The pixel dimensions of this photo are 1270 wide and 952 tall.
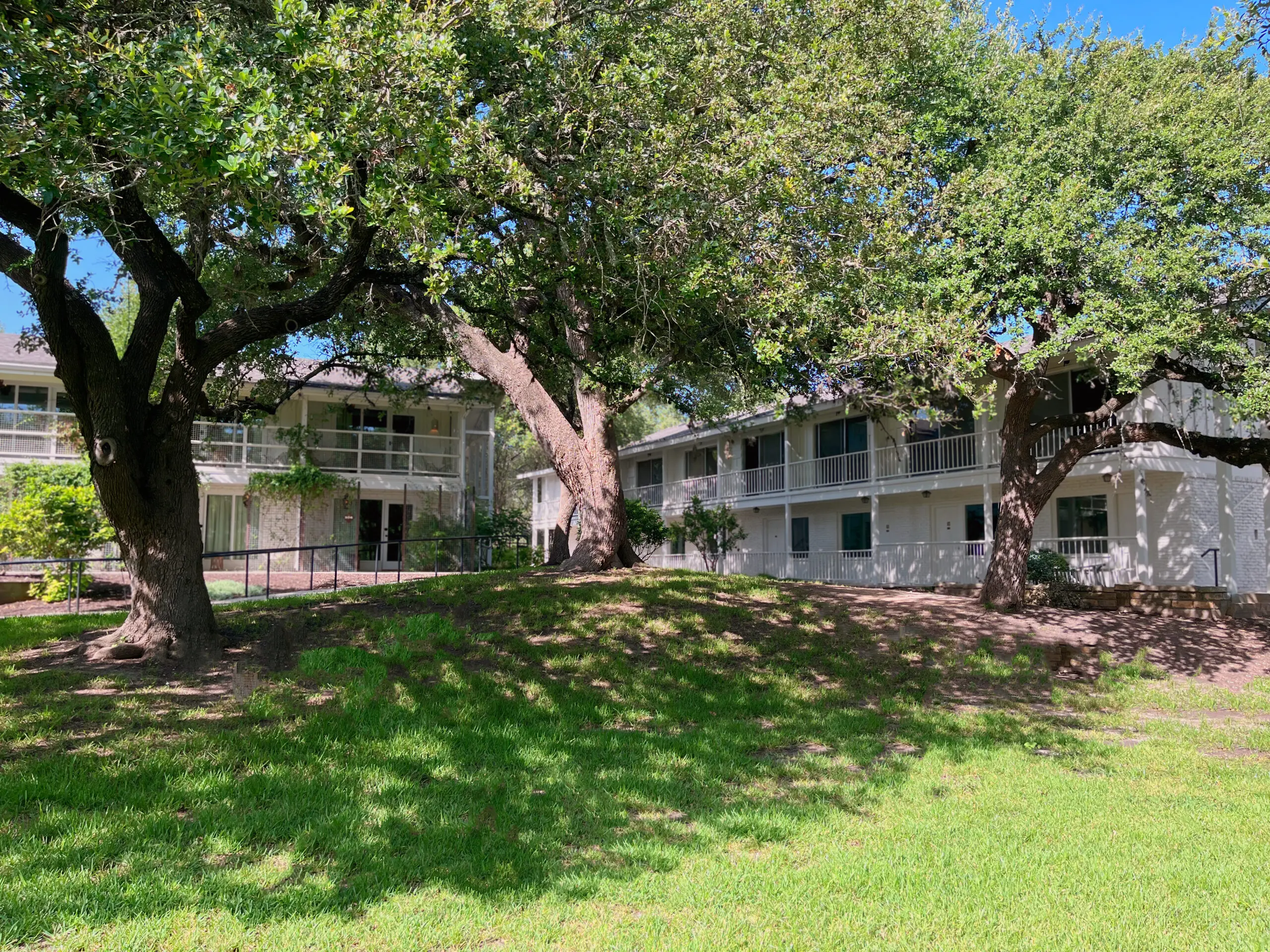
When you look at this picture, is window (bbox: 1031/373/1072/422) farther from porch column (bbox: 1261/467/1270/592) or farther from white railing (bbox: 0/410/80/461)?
white railing (bbox: 0/410/80/461)

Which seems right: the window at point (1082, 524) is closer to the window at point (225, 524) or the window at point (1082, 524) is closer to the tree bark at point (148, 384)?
the tree bark at point (148, 384)

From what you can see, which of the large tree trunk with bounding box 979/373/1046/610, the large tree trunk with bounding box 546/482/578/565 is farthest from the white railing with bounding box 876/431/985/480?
the large tree trunk with bounding box 546/482/578/565

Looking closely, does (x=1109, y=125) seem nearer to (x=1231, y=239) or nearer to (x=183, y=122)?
(x=1231, y=239)

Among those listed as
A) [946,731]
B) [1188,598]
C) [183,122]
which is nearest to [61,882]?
[183,122]

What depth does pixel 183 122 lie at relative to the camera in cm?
565

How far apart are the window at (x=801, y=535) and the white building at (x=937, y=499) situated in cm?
5

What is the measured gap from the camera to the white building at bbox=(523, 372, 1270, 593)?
59.6 ft

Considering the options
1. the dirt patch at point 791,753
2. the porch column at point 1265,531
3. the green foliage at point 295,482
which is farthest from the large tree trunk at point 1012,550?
the green foliage at point 295,482

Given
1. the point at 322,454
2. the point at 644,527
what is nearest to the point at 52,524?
the point at 322,454

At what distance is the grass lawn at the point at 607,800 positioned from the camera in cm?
397

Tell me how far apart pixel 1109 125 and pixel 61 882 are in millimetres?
13803

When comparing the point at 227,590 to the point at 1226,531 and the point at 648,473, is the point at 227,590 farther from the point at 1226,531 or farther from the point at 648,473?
the point at 648,473

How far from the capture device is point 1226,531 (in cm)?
1808

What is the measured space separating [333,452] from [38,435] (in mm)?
7511
